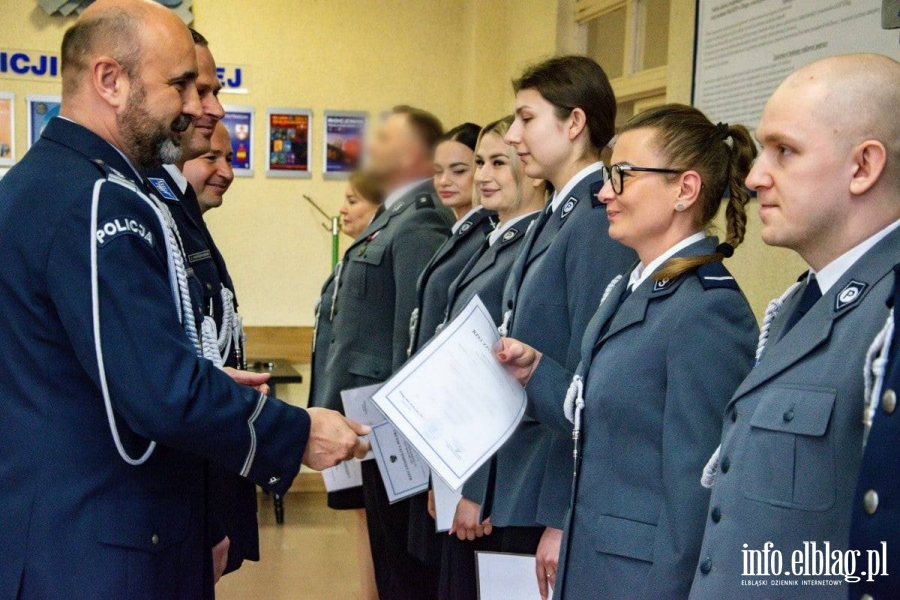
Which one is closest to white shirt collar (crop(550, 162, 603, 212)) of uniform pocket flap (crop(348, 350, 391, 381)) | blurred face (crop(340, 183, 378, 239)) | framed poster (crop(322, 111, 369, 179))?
uniform pocket flap (crop(348, 350, 391, 381))

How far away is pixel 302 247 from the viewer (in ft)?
19.4

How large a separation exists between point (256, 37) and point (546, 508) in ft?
14.2

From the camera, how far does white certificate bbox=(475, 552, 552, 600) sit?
6.96ft

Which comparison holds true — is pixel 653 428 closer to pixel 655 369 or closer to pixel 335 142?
pixel 655 369

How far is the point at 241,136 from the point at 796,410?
16.2 ft

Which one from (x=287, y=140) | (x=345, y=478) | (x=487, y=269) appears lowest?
(x=345, y=478)

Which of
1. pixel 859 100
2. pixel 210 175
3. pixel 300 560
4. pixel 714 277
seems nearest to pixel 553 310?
pixel 714 277

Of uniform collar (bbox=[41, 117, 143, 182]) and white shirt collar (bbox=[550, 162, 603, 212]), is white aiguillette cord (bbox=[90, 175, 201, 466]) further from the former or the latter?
white shirt collar (bbox=[550, 162, 603, 212])

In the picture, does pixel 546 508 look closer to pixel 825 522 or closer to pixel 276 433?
pixel 276 433

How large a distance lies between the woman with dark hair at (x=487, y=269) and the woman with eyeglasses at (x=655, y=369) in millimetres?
545

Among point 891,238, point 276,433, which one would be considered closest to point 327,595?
point 276,433

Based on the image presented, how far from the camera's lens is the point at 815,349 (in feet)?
4.36

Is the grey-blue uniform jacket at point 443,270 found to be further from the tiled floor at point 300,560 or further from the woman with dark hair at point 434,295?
the tiled floor at point 300,560

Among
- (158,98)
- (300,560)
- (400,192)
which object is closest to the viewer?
(158,98)
